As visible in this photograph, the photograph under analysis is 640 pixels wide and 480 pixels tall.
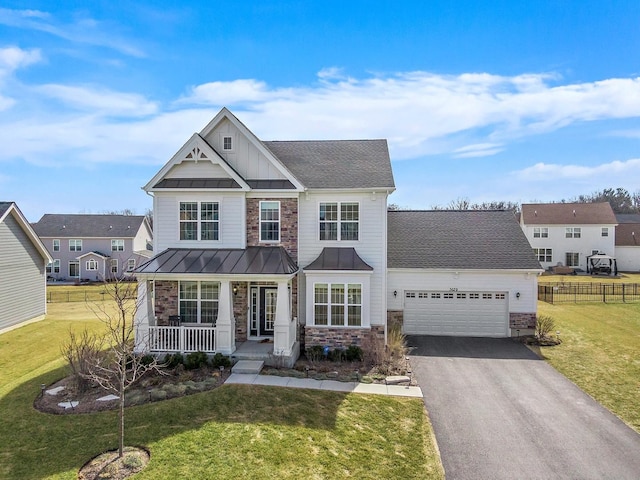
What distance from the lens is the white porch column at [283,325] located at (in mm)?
13195

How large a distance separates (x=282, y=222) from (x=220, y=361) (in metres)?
5.81

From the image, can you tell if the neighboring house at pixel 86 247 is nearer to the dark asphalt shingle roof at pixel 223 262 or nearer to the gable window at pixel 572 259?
the dark asphalt shingle roof at pixel 223 262

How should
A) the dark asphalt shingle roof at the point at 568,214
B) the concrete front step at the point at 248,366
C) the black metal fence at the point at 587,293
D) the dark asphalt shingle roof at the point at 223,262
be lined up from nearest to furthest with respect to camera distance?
1. the concrete front step at the point at 248,366
2. the dark asphalt shingle roof at the point at 223,262
3. the black metal fence at the point at 587,293
4. the dark asphalt shingle roof at the point at 568,214

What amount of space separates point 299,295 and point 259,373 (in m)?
3.93

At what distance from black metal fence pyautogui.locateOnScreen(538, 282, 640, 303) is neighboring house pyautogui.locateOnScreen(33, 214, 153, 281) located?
4385 cm

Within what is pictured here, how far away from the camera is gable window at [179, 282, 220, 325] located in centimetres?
1502

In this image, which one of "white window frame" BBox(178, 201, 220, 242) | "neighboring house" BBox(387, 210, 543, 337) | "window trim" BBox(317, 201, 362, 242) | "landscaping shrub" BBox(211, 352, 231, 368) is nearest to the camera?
"landscaping shrub" BBox(211, 352, 231, 368)

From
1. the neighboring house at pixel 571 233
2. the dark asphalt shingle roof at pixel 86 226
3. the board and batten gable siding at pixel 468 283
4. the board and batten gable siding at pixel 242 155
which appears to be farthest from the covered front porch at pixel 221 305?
the neighboring house at pixel 571 233

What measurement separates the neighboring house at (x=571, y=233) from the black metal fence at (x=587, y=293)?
578 inches

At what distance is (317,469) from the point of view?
764 centimetres

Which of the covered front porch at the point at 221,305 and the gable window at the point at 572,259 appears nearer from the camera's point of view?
the covered front porch at the point at 221,305

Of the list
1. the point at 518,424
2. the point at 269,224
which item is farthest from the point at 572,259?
the point at 269,224

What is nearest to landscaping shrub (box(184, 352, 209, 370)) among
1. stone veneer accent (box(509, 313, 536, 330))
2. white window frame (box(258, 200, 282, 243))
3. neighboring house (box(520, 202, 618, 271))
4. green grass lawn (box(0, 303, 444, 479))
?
green grass lawn (box(0, 303, 444, 479))

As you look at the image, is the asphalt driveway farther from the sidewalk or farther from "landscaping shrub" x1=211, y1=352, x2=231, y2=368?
"landscaping shrub" x1=211, y1=352, x2=231, y2=368
